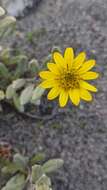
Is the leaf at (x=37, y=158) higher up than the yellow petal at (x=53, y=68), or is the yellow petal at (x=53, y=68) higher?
the yellow petal at (x=53, y=68)

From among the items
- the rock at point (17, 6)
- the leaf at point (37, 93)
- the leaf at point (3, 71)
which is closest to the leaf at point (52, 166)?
the leaf at point (37, 93)

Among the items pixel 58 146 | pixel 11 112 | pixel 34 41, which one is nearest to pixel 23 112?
pixel 11 112

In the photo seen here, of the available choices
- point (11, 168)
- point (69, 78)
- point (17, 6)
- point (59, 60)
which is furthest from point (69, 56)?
point (17, 6)

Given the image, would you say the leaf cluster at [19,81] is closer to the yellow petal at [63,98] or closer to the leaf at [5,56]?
the leaf at [5,56]

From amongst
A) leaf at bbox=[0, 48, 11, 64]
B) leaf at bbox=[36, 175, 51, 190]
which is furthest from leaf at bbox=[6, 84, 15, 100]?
leaf at bbox=[36, 175, 51, 190]

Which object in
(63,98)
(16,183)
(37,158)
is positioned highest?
(63,98)

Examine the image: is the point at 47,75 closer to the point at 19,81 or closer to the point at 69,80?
the point at 69,80
